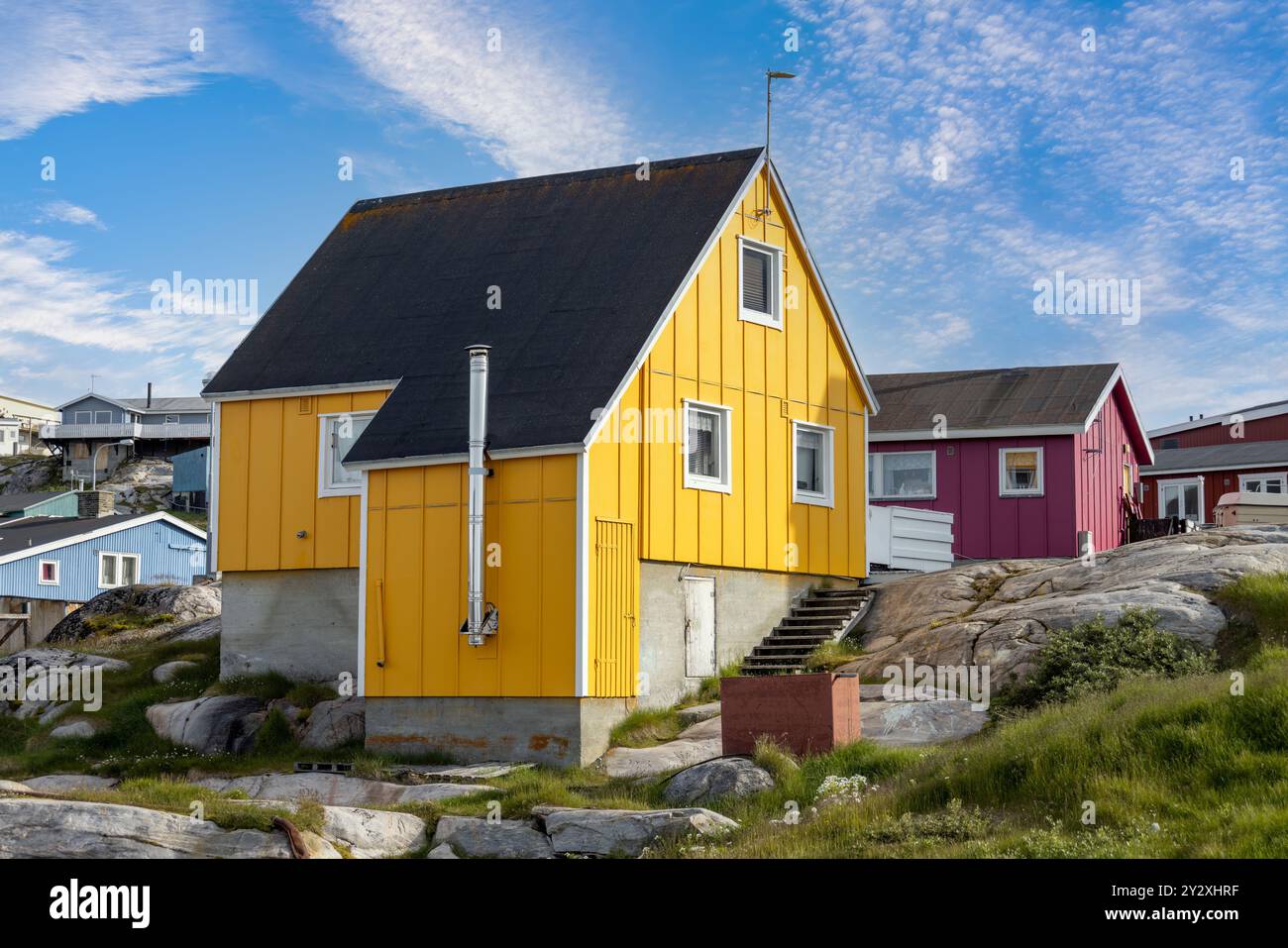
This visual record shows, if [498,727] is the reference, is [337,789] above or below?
below

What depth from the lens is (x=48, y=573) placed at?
53750 mm

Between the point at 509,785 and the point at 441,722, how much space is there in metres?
3.42

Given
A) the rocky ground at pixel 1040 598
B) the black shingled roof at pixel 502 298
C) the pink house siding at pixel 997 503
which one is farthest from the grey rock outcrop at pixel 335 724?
the pink house siding at pixel 997 503

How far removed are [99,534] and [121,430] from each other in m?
49.2

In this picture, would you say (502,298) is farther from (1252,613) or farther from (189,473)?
(189,473)

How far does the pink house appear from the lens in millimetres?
37000

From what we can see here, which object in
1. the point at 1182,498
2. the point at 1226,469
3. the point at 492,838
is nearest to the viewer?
the point at 492,838

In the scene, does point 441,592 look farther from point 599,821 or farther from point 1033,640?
point 1033,640

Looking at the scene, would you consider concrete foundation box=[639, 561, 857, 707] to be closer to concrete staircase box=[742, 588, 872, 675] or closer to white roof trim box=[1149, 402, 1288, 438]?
concrete staircase box=[742, 588, 872, 675]

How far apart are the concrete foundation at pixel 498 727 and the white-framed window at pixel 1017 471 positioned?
1681 centimetres

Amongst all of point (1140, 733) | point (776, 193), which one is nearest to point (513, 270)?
point (776, 193)

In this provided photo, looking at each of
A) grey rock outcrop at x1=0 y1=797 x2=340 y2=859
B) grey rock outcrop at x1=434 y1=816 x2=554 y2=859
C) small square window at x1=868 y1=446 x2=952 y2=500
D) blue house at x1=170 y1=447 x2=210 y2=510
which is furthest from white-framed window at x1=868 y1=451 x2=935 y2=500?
blue house at x1=170 y1=447 x2=210 y2=510

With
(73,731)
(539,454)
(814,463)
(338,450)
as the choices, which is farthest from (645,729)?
(73,731)

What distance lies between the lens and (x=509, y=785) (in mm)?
20672
